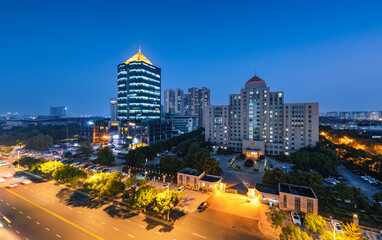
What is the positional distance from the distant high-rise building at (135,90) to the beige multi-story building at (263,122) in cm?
5502

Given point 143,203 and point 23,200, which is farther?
point 23,200

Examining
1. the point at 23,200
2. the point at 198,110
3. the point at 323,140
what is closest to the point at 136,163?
the point at 23,200

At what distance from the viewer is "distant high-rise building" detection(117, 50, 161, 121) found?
4028 inches

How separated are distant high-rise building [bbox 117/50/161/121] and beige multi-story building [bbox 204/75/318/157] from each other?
2166 inches

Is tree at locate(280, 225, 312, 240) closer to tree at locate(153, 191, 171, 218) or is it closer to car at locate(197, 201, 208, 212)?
car at locate(197, 201, 208, 212)

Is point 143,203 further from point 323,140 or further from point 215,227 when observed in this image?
point 323,140

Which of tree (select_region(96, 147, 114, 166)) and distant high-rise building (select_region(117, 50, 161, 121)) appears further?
distant high-rise building (select_region(117, 50, 161, 121))

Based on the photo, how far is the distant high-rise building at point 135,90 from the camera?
336 feet

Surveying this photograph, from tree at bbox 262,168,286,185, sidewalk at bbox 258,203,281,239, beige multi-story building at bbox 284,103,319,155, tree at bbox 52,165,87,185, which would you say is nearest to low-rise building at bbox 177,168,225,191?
tree at bbox 262,168,286,185

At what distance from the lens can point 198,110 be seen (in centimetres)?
19788

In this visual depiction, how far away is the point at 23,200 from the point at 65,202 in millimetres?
10102

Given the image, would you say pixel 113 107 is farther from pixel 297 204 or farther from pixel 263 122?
pixel 297 204

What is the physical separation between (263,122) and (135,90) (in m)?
78.5

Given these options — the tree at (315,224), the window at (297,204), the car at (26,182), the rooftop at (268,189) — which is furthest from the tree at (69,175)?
the window at (297,204)
